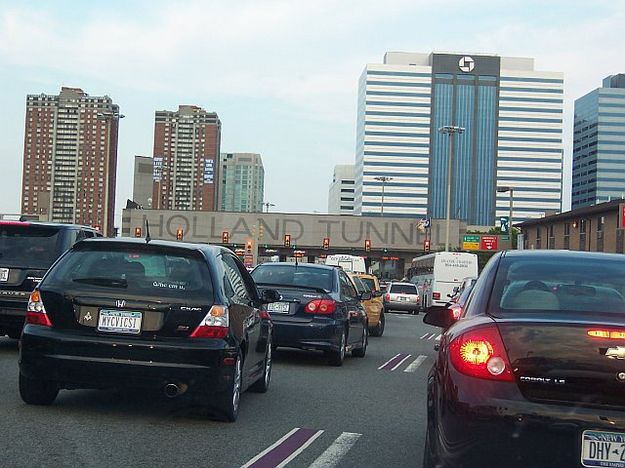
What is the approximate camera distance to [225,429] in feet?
24.8

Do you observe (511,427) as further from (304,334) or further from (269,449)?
(304,334)

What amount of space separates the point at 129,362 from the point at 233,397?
0.97 m

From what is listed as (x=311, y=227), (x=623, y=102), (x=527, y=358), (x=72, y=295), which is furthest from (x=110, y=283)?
(x=623, y=102)

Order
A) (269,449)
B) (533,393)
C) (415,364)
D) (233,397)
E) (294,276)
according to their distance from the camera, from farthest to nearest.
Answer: (415,364), (294,276), (233,397), (269,449), (533,393)

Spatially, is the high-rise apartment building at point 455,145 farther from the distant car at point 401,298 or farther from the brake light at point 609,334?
the brake light at point 609,334

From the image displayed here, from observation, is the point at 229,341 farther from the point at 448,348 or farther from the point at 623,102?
the point at 623,102

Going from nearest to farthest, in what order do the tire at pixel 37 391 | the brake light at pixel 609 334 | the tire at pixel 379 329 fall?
the brake light at pixel 609 334 < the tire at pixel 37 391 < the tire at pixel 379 329

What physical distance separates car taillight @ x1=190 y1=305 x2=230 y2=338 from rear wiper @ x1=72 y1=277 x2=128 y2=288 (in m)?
0.76

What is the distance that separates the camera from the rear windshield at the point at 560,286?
5324 mm

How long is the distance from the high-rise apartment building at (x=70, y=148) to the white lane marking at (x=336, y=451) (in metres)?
39.8

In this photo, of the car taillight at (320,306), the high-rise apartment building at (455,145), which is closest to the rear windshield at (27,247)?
the car taillight at (320,306)

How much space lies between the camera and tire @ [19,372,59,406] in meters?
7.80

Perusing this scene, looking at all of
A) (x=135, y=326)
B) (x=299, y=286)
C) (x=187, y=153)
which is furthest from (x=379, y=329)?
(x=187, y=153)

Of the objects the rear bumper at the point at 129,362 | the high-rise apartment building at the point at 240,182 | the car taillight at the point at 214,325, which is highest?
the high-rise apartment building at the point at 240,182
